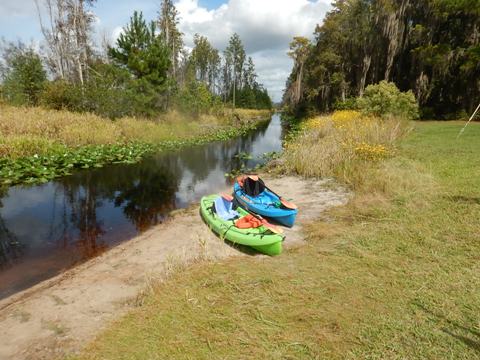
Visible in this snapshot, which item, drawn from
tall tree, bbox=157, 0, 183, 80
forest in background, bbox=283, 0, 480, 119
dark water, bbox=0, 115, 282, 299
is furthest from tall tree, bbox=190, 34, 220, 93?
dark water, bbox=0, 115, 282, 299

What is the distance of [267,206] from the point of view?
7508 mm

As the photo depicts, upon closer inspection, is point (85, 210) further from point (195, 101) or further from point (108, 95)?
point (195, 101)

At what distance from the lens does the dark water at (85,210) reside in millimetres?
6375

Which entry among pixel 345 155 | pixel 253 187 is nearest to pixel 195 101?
pixel 345 155

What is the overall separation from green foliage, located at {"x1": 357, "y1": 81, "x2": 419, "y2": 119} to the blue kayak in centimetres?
1286

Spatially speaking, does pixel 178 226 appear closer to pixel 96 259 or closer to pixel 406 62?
pixel 96 259

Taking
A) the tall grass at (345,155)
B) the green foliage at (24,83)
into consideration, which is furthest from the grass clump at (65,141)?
the tall grass at (345,155)

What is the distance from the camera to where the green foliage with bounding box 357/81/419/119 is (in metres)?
17.7

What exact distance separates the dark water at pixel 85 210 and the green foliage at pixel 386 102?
370 inches

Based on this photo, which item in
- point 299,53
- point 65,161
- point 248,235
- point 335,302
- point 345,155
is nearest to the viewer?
point 335,302

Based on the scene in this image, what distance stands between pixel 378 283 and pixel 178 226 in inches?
197

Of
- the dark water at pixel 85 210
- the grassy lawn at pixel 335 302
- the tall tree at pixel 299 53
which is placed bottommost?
the dark water at pixel 85 210

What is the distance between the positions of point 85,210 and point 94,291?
5359mm

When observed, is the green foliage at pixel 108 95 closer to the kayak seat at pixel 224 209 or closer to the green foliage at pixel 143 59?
the green foliage at pixel 143 59
